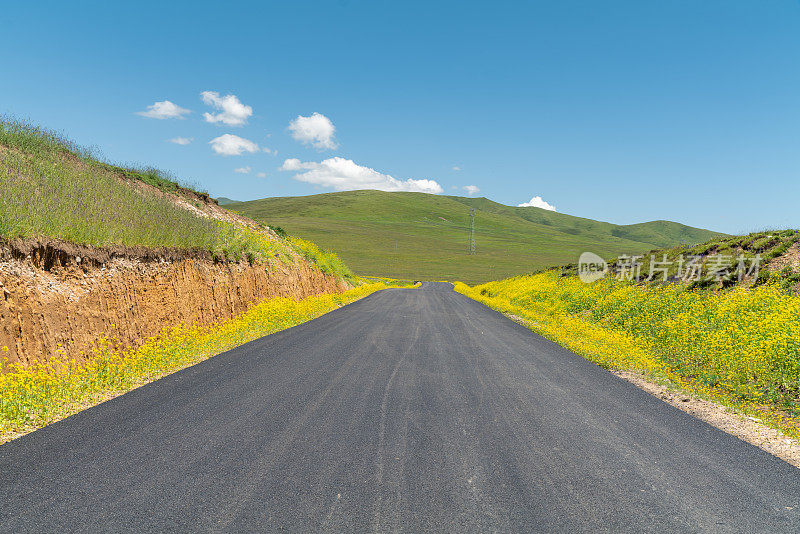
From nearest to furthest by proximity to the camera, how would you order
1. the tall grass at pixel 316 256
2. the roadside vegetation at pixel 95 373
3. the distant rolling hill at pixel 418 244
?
the roadside vegetation at pixel 95 373 → the tall grass at pixel 316 256 → the distant rolling hill at pixel 418 244

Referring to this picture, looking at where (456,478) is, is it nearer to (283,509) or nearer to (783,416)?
(283,509)

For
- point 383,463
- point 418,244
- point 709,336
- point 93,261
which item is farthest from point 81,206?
point 418,244

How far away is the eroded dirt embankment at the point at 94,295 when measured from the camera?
6.45 m

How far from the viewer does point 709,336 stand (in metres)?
10.1

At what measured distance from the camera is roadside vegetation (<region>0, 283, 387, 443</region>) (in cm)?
500

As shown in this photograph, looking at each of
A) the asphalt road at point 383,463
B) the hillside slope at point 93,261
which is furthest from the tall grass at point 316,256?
the asphalt road at point 383,463

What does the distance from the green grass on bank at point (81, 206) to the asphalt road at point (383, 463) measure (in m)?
4.14

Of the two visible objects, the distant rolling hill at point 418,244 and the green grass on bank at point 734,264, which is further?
the distant rolling hill at point 418,244

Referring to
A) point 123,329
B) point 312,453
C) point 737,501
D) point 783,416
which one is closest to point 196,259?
point 123,329

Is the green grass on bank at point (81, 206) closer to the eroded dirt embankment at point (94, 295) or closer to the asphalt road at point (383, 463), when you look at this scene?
the eroded dirt embankment at point (94, 295)

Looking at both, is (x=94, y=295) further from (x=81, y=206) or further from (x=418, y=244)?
(x=418, y=244)

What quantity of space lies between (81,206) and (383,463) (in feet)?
30.9

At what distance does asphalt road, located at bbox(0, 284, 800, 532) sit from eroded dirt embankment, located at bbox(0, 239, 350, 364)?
2208 mm

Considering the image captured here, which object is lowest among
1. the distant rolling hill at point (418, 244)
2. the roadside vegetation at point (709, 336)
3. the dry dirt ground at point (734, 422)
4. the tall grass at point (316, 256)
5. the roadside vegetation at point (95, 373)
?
the roadside vegetation at point (95, 373)
